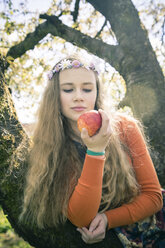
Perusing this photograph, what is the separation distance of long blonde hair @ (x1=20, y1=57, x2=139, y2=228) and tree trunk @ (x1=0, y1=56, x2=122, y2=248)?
0.19 ft

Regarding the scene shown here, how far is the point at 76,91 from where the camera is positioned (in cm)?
194

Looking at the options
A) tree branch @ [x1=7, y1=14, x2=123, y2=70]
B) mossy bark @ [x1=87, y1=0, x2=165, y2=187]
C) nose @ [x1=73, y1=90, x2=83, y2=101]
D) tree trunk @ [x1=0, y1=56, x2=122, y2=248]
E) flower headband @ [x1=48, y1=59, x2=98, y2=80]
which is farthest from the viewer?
tree branch @ [x1=7, y1=14, x2=123, y2=70]

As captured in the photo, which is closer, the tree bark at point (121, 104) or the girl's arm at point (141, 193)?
the tree bark at point (121, 104)

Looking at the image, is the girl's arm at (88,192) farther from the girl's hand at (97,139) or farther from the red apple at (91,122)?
the red apple at (91,122)

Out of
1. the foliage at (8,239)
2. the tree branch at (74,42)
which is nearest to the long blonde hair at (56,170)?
the tree branch at (74,42)

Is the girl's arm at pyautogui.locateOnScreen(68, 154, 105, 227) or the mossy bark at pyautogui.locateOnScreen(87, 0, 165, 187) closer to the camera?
the girl's arm at pyautogui.locateOnScreen(68, 154, 105, 227)

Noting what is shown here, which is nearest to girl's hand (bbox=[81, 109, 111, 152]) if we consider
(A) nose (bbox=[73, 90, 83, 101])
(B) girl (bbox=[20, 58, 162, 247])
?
(B) girl (bbox=[20, 58, 162, 247])

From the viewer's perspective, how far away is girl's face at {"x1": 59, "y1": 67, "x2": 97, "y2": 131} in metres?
1.94

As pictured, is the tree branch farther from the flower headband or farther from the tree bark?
the flower headband

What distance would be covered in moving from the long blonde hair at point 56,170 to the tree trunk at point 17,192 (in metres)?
0.06

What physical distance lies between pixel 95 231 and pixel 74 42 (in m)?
3.80

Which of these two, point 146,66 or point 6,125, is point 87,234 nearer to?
point 6,125

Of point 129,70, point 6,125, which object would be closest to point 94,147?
point 6,125

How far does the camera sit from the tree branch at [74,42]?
13.4 feet
